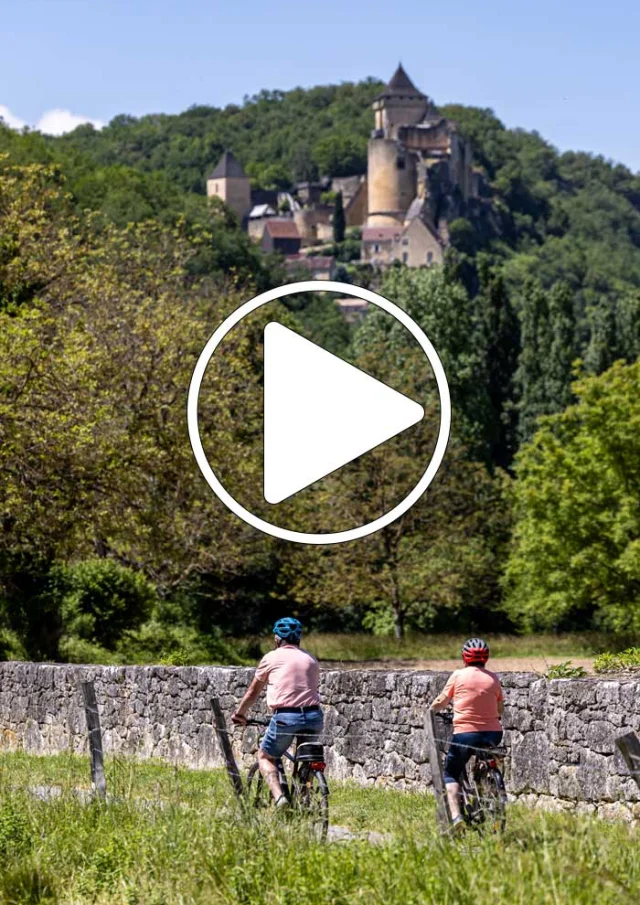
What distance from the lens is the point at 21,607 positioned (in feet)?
85.1

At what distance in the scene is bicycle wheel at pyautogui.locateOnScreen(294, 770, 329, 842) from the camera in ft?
30.9

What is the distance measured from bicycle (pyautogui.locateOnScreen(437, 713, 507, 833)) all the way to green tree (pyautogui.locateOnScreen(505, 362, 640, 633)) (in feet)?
120

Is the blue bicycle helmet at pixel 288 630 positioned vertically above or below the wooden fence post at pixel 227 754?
above

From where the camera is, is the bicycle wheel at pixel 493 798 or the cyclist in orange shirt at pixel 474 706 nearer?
the bicycle wheel at pixel 493 798

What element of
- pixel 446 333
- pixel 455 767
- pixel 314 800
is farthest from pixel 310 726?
pixel 446 333

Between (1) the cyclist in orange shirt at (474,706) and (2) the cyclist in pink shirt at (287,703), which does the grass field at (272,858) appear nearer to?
(2) the cyclist in pink shirt at (287,703)

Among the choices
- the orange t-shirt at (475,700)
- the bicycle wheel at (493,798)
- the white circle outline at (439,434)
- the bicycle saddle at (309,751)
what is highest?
the white circle outline at (439,434)

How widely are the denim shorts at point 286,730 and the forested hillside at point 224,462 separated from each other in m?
9.67

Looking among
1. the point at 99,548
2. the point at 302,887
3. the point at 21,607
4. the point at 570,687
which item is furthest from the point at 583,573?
the point at 302,887

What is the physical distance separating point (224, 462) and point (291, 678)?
89.8 ft

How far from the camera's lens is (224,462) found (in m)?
37.5

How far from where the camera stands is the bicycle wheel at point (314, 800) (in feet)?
30.9

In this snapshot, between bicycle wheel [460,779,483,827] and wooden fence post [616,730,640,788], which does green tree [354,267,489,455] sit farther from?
wooden fence post [616,730,640,788]

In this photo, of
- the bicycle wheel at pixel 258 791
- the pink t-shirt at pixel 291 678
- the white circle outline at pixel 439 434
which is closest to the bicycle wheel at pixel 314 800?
the bicycle wheel at pixel 258 791
